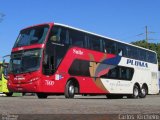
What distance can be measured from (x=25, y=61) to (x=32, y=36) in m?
1.41

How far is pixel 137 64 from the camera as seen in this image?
28.4 m

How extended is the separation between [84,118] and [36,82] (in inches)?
459

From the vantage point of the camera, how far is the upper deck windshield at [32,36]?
1978 centimetres

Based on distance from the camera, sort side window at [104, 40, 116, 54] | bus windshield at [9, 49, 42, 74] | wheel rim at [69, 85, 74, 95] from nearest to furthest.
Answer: bus windshield at [9, 49, 42, 74] < wheel rim at [69, 85, 74, 95] < side window at [104, 40, 116, 54]

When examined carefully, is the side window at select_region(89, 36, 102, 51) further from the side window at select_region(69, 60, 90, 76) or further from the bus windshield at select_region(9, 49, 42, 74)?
the bus windshield at select_region(9, 49, 42, 74)

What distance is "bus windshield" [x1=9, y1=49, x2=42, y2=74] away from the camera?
19391 millimetres

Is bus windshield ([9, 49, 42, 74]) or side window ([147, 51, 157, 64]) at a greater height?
side window ([147, 51, 157, 64])

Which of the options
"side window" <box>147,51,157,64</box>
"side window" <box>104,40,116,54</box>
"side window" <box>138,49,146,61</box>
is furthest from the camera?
"side window" <box>147,51,157,64</box>

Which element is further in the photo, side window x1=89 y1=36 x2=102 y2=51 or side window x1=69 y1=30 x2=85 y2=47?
side window x1=89 y1=36 x2=102 y2=51

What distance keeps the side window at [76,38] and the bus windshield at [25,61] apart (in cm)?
235

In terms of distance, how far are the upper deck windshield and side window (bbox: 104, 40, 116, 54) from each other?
557cm

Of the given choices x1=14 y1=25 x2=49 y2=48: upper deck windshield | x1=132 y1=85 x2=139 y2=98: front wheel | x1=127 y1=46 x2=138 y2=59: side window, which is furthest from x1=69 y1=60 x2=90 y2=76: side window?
x1=132 y1=85 x2=139 y2=98: front wheel

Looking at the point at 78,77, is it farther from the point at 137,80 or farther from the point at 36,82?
the point at 137,80

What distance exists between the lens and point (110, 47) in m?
25.2
